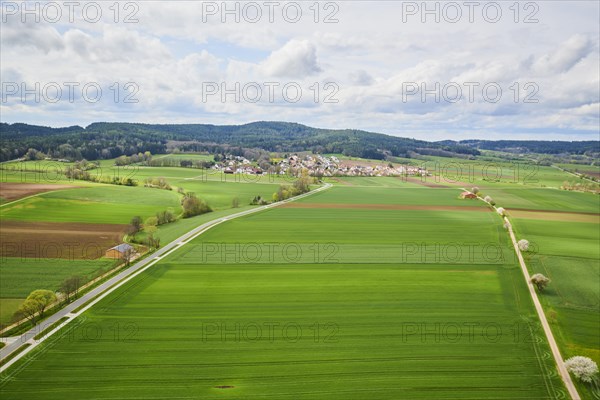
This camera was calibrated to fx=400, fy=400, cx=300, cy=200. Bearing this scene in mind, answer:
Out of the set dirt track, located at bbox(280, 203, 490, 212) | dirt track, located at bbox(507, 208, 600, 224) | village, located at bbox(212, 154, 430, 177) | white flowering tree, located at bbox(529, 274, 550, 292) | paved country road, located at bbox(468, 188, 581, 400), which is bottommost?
paved country road, located at bbox(468, 188, 581, 400)

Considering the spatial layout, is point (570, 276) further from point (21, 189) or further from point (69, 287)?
point (21, 189)

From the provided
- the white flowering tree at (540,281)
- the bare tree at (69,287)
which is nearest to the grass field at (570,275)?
the white flowering tree at (540,281)

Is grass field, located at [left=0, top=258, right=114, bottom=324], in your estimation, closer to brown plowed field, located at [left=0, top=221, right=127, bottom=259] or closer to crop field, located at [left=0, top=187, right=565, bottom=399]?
brown plowed field, located at [left=0, top=221, right=127, bottom=259]

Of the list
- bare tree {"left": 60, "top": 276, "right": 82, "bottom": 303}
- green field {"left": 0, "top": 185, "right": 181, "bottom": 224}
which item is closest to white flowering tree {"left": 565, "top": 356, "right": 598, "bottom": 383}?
bare tree {"left": 60, "top": 276, "right": 82, "bottom": 303}

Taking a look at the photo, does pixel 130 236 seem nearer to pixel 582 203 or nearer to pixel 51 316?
pixel 51 316

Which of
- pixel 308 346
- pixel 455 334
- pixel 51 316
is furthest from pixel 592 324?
pixel 51 316

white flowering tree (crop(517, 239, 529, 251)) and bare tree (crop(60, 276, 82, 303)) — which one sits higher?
white flowering tree (crop(517, 239, 529, 251))
